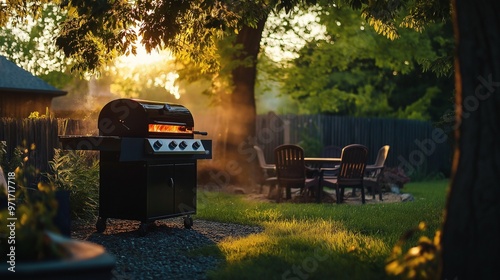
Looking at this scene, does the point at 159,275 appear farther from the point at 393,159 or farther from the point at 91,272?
the point at 393,159

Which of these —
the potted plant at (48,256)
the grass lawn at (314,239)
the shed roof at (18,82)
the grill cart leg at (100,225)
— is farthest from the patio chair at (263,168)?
the potted plant at (48,256)

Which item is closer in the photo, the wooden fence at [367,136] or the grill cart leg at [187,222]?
the grill cart leg at [187,222]

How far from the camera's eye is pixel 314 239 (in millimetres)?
8008

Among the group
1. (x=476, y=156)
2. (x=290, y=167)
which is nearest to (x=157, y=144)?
(x=476, y=156)

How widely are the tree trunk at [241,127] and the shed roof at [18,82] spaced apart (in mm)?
8375

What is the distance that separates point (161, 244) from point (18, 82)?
53.4 ft

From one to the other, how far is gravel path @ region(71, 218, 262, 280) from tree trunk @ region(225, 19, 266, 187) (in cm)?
720

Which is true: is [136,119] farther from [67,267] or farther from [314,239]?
[67,267]

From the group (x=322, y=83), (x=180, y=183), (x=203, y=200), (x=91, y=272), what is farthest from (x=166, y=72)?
(x=91, y=272)

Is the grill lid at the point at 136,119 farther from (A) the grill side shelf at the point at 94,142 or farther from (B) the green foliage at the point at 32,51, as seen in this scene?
(B) the green foliage at the point at 32,51

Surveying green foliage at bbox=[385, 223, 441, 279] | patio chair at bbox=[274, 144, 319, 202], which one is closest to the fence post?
patio chair at bbox=[274, 144, 319, 202]

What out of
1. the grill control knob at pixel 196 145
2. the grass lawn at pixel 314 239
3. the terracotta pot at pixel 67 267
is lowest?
the grass lawn at pixel 314 239

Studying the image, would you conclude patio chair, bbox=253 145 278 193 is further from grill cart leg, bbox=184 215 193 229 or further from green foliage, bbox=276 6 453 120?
grill cart leg, bbox=184 215 193 229

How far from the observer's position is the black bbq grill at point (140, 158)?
8594mm
